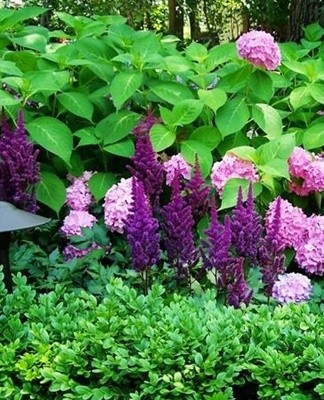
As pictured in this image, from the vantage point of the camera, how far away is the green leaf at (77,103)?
2727 mm

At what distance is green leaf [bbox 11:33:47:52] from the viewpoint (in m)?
3.15

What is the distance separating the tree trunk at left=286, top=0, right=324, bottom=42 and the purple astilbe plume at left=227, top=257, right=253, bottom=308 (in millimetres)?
2919

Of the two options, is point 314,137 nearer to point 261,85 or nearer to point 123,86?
point 261,85

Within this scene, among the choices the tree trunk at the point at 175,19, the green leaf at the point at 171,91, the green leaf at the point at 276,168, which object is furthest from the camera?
the tree trunk at the point at 175,19

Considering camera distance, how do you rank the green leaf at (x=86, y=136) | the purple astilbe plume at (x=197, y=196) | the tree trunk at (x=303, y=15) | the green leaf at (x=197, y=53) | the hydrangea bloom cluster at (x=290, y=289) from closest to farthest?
the hydrangea bloom cluster at (x=290, y=289) < the purple astilbe plume at (x=197, y=196) < the green leaf at (x=86, y=136) < the green leaf at (x=197, y=53) < the tree trunk at (x=303, y=15)

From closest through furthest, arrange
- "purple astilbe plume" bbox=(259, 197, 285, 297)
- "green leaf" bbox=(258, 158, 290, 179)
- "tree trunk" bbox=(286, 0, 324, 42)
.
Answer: "purple astilbe plume" bbox=(259, 197, 285, 297)
"green leaf" bbox=(258, 158, 290, 179)
"tree trunk" bbox=(286, 0, 324, 42)

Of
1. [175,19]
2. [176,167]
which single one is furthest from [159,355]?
[175,19]

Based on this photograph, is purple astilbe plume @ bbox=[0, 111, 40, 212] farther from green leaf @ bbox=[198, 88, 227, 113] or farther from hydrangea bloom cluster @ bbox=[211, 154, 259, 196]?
green leaf @ bbox=[198, 88, 227, 113]

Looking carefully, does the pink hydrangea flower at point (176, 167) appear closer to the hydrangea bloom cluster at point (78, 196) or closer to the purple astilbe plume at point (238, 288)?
the hydrangea bloom cluster at point (78, 196)

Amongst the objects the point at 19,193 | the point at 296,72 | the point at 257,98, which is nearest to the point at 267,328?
the point at 19,193

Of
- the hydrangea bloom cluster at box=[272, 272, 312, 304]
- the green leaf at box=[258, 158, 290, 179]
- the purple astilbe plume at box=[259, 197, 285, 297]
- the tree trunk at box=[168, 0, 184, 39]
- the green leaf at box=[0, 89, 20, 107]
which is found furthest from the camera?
the tree trunk at box=[168, 0, 184, 39]

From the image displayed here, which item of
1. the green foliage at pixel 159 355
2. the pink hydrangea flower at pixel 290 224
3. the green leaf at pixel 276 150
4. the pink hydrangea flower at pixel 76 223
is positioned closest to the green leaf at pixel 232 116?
the green leaf at pixel 276 150

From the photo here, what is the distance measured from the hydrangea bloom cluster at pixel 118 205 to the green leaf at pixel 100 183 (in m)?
0.18

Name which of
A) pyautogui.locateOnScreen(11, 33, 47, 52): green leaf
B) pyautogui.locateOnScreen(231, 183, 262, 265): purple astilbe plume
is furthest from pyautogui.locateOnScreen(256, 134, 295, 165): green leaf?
pyautogui.locateOnScreen(11, 33, 47, 52): green leaf
